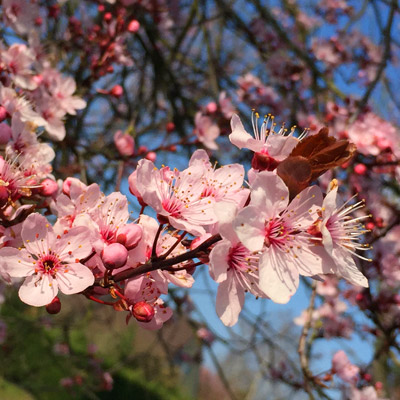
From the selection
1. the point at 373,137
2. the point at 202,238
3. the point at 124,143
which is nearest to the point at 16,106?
the point at 124,143

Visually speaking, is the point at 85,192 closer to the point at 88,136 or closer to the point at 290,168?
the point at 290,168

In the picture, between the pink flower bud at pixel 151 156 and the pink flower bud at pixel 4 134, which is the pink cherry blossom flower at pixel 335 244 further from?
the pink flower bud at pixel 151 156

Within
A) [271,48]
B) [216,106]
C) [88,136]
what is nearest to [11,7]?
[216,106]

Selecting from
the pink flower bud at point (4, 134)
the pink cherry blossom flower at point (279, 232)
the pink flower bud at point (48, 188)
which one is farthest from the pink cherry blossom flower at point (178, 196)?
the pink flower bud at point (4, 134)

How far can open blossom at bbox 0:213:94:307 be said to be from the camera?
3.10ft

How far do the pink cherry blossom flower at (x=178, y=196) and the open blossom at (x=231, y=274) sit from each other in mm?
69

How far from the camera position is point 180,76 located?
13.5ft

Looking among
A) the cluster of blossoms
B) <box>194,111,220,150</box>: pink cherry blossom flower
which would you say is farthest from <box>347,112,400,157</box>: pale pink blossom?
the cluster of blossoms

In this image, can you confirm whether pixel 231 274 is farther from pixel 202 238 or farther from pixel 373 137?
pixel 373 137

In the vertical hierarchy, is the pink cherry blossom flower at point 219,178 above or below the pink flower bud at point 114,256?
above

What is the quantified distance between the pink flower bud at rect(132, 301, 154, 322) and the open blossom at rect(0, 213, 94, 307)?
4.5 inches

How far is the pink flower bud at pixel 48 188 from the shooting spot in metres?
1.28

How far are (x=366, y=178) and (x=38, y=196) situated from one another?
6.30 feet

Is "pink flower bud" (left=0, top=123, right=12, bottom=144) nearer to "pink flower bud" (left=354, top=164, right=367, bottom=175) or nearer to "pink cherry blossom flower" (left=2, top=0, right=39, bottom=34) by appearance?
"pink cherry blossom flower" (left=2, top=0, right=39, bottom=34)
